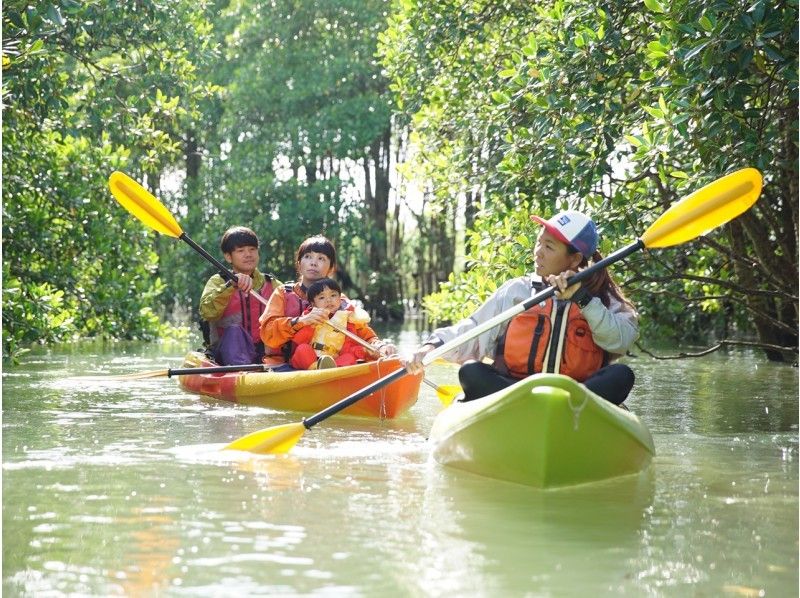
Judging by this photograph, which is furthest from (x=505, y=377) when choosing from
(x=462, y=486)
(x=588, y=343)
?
(x=462, y=486)

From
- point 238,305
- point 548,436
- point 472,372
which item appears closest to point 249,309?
point 238,305

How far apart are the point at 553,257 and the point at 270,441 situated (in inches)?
56.8

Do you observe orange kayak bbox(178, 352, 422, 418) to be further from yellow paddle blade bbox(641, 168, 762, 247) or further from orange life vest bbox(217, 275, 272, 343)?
yellow paddle blade bbox(641, 168, 762, 247)

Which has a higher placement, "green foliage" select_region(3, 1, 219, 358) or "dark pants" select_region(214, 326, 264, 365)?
"green foliage" select_region(3, 1, 219, 358)

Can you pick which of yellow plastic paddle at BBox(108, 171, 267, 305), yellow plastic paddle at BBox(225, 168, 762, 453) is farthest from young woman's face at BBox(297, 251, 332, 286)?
yellow plastic paddle at BBox(225, 168, 762, 453)

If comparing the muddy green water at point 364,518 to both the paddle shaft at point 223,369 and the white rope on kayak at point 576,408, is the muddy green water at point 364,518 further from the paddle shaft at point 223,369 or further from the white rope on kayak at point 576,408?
the paddle shaft at point 223,369

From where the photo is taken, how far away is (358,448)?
559 centimetres

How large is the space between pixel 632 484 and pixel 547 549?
46.3 inches

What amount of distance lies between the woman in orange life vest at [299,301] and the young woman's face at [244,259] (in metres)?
0.79

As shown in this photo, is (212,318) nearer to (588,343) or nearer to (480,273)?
(480,273)

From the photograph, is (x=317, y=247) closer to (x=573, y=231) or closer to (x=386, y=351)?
(x=386, y=351)

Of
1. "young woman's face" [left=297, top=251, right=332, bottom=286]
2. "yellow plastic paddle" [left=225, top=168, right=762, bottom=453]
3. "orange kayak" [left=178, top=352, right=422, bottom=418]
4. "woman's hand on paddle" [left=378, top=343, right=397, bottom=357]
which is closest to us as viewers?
"yellow plastic paddle" [left=225, top=168, right=762, bottom=453]

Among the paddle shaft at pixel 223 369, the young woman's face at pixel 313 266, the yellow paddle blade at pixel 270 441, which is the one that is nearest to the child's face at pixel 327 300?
the young woman's face at pixel 313 266

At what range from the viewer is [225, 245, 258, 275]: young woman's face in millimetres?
8234
